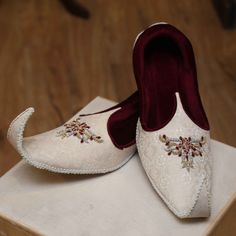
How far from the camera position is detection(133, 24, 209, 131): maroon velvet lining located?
32.6 inches

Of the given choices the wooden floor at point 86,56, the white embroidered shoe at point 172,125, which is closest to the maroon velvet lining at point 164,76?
the white embroidered shoe at point 172,125

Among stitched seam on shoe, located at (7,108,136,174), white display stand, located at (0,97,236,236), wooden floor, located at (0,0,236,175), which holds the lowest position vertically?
wooden floor, located at (0,0,236,175)

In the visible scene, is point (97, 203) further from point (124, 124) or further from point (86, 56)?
point (86, 56)

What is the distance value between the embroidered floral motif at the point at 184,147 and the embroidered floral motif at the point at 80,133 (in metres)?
0.10

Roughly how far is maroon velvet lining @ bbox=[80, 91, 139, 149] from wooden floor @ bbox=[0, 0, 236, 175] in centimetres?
43

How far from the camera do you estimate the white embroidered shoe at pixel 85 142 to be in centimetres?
77

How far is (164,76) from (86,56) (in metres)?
0.70

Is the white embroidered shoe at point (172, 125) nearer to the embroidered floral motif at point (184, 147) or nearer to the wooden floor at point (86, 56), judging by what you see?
the embroidered floral motif at point (184, 147)

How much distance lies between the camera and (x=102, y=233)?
2.41 ft

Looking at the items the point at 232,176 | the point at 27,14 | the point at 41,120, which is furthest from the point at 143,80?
the point at 27,14

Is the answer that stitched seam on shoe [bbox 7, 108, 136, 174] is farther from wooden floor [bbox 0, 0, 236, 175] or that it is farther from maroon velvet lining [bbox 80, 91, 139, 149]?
wooden floor [bbox 0, 0, 236, 175]

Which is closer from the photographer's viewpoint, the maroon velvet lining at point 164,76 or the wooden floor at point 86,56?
the maroon velvet lining at point 164,76

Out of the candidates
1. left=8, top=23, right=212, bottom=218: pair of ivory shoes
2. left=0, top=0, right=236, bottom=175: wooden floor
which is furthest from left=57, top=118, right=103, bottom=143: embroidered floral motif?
left=0, top=0, right=236, bottom=175: wooden floor

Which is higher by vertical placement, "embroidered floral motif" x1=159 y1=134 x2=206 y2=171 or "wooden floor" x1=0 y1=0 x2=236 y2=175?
"embroidered floral motif" x1=159 y1=134 x2=206 y2=171
